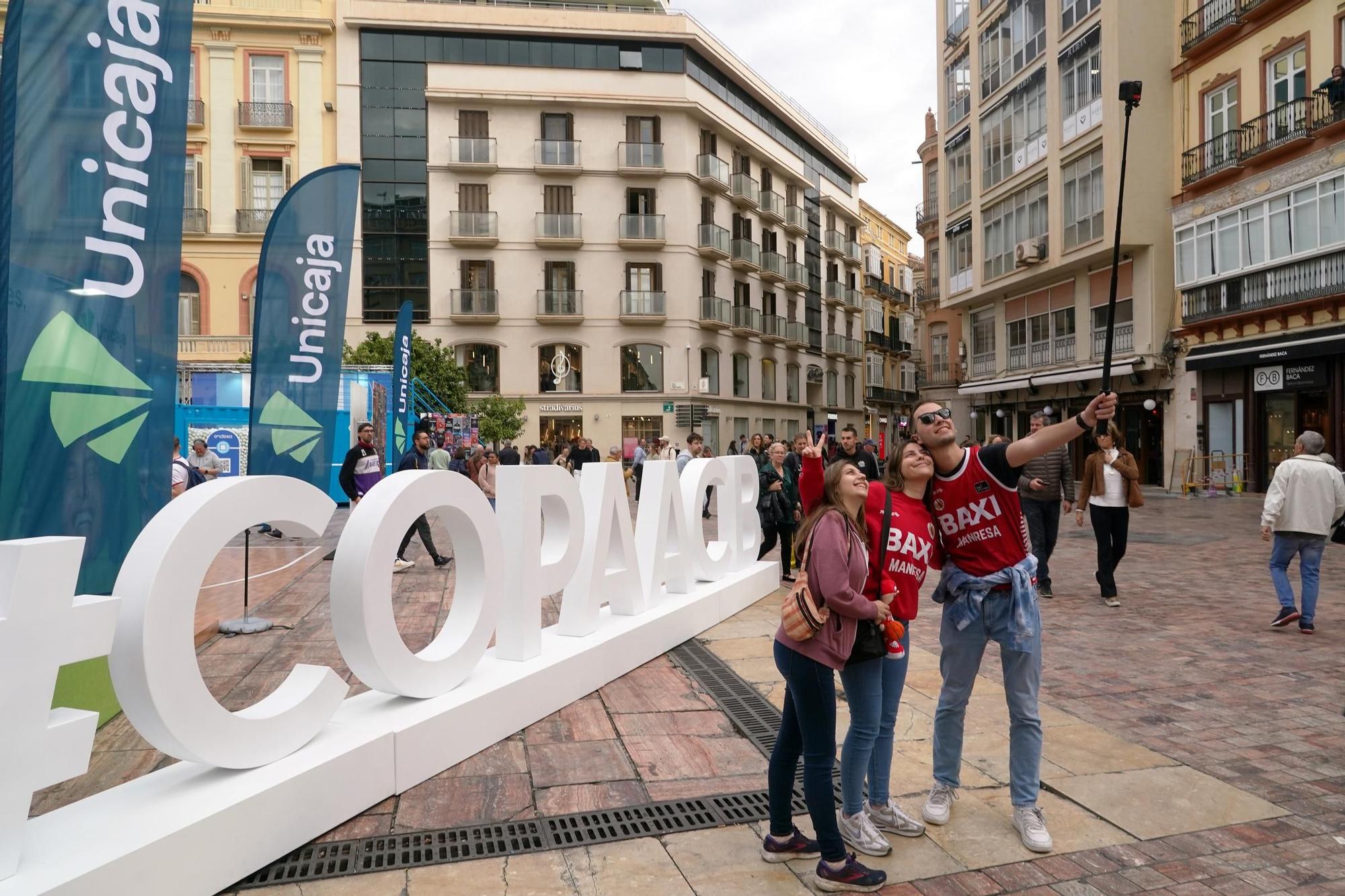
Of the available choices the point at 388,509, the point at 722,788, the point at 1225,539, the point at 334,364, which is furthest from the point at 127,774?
the point at 1225,539

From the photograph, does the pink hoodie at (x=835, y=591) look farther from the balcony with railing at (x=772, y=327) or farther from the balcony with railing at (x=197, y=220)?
the balcony with railing at (x=772, y=327)

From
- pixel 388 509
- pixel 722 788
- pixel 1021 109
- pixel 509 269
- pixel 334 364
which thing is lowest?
pixel 722 788

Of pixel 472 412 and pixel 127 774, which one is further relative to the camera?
pixel 472 412

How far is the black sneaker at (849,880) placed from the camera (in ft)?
10.0

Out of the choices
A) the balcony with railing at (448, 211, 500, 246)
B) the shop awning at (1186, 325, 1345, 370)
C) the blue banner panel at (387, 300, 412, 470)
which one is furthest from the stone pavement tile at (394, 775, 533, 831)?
Answer: the balcony with railing at (448, 211, 500, 246)

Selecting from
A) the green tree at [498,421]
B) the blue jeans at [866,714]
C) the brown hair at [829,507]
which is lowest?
the blue jeans at [866,714]

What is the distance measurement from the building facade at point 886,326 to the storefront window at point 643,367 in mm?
21399

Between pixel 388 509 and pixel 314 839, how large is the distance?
136 cm

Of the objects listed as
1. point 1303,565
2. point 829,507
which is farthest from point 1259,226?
point 829,507

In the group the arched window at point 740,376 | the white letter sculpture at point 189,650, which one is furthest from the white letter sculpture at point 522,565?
the arched window at point 740,376

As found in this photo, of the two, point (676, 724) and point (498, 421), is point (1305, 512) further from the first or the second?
point (498, 421)

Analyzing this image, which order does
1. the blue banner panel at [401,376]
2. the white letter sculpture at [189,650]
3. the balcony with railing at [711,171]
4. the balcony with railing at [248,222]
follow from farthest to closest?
the balcony with railing at [711,171] < the balcony with railing at [248,222] < the blue banner panel at [401,376] < the white letter sculpture at [189,650]

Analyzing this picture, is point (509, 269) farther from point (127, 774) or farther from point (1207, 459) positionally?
point (127, 774)

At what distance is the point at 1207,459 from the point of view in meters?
22.5
